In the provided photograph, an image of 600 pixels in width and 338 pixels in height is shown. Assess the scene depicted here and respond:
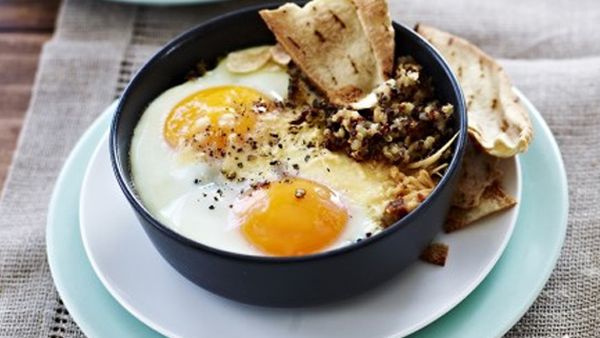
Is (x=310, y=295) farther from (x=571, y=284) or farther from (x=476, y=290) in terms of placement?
(x=571, y=284)

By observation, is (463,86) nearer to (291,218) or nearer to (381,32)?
(381,32)

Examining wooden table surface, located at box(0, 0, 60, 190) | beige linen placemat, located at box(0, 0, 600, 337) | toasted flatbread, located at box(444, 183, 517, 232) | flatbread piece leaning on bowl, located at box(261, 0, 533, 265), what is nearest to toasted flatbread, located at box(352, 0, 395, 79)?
flatbread piece leaning on bowl, located at box(261, 0, 533, 265)

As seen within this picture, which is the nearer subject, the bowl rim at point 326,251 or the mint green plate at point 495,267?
the bowl rim at point 326,251

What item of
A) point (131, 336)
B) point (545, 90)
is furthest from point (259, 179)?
point (545, 90)

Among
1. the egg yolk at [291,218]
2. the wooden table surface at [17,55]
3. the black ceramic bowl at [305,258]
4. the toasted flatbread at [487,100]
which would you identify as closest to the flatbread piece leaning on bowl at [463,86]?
the toasted flatbread at [487,100]

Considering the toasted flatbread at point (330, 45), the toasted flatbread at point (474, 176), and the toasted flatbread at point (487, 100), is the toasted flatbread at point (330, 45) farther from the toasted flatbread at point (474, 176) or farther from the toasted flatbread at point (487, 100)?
the toasted flatbread at point (474, 176)
